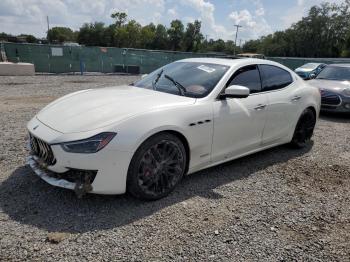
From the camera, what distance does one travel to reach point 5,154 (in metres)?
Answer: 4.78

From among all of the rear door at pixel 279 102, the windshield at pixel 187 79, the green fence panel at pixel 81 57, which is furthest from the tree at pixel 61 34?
the rear door at pixel 279 102

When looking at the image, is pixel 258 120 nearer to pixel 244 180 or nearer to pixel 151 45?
pixel 244 180

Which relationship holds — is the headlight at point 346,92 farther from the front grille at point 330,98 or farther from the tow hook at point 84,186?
the tow hook at point 84,186

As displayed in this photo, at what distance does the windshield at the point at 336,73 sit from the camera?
999 centimetres

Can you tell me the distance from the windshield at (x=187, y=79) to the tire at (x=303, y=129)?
2.00m

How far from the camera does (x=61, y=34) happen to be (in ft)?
413

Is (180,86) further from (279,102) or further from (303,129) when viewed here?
(303,129)

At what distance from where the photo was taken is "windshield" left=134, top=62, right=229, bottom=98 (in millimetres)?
4111

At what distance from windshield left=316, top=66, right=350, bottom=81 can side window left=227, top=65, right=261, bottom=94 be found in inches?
249

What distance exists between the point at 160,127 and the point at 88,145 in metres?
0.74

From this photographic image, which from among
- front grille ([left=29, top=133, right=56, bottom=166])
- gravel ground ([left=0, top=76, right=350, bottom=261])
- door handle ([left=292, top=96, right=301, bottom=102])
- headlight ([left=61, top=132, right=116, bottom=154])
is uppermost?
door handle ([left=292, top=96, right=301, bottom=102])

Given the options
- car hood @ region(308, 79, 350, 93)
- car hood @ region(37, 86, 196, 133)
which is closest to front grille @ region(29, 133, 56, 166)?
car hood @ region(37, 86, 196, 133)

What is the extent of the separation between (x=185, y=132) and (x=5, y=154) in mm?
2791

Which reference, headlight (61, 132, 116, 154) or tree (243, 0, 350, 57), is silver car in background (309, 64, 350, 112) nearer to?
headlight (61, 132, 116, 154)
